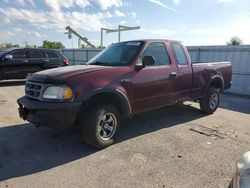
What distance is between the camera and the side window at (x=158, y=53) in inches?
203

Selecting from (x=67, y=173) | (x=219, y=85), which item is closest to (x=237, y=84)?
(x=219, y=85)

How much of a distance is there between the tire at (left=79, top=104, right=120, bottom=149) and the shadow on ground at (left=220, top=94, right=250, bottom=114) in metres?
4.71

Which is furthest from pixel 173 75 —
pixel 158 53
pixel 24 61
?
pixel 24 61

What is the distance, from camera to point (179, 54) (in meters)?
5.91

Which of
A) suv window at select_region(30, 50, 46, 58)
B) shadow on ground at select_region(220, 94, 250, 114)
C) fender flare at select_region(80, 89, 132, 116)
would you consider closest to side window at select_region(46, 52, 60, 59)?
suv window at select_region(30, 50, 46, 58)

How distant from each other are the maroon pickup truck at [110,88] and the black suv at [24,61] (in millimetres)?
7515

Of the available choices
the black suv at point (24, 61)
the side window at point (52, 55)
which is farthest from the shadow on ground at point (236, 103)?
the side window at point (52, 55)

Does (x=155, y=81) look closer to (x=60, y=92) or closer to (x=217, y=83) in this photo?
(x=60, y=92)

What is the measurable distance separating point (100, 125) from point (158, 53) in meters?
2.13

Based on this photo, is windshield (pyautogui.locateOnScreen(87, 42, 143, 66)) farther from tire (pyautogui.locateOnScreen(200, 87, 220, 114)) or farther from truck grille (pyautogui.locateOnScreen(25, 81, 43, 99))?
tire (pyautogui.locateOnScreen(200, 87, 220, 114))

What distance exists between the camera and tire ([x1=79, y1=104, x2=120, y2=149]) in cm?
411

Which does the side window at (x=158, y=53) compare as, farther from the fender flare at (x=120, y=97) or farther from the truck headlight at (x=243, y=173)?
the truck headlight at (x=243, y=173)

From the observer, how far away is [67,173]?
11.6ft

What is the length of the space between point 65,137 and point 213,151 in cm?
282
